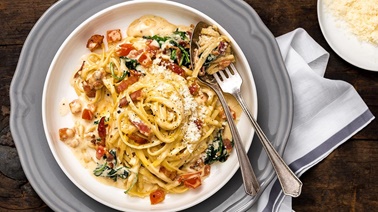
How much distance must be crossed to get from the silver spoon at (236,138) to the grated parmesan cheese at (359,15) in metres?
1.34

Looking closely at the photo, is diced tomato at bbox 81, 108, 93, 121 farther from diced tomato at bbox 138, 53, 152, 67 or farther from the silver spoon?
the silver spoon

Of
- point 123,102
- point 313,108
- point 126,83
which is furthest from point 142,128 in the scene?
point 313,108

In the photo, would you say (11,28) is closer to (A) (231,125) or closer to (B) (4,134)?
(B) (4,134)

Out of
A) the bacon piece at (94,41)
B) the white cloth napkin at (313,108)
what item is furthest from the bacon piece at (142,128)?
the white cloth napkin at (313,108)

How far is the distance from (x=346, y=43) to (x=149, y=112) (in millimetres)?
1922

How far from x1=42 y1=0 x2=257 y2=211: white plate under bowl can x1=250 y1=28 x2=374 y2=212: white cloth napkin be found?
615 mm

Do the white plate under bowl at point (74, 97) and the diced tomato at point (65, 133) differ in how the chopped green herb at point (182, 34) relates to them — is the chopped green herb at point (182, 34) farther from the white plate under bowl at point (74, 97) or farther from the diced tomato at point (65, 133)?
the diced tomato at point (65, 133)

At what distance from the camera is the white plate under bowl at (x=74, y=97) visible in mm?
4363

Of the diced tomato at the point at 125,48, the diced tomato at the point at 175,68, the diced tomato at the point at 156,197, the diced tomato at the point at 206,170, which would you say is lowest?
the diced tomato at the point at 156,197

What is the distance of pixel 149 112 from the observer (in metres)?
4.43

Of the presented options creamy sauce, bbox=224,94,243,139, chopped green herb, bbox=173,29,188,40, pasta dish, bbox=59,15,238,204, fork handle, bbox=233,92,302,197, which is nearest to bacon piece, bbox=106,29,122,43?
pasta dish, bbox=59,15,238,204

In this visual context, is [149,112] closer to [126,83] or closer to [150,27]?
[126,83]

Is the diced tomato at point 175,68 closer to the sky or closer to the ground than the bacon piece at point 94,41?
closer to the ground

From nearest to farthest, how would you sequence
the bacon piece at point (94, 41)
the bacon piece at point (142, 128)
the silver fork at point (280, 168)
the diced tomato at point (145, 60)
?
the silver fork at point (280, 168)
the bacon piece at point (142, 128)
the diced tomato at point (145, 60)
the bacon piece at point (94, 41)
